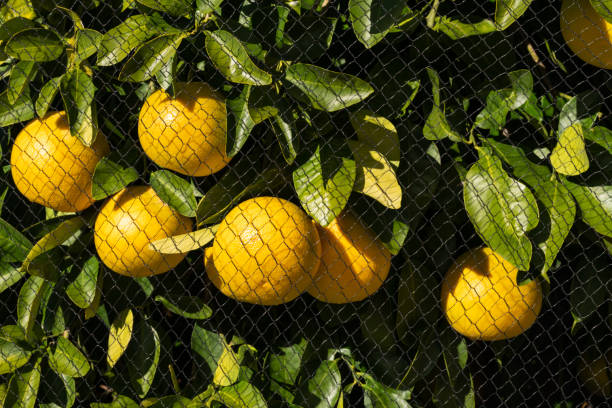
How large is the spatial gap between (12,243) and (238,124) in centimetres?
43

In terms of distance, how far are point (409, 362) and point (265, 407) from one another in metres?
0.26

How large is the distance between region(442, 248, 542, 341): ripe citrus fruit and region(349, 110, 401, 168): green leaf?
0.22 meters

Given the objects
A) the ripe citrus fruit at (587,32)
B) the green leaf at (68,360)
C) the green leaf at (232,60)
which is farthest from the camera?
the green leaf at (68,360)

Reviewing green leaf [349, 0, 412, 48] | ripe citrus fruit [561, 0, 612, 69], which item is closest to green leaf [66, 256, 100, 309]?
green leaf [349, 0, 412, 48]

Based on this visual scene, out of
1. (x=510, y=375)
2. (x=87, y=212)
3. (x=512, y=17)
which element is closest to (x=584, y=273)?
(x=510, y=375)

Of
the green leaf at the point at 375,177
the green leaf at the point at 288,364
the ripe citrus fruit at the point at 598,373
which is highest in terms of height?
the green leaf at the point at 375,177

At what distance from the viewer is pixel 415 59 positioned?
94 centimetres

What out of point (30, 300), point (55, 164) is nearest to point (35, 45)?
point (55, 164)

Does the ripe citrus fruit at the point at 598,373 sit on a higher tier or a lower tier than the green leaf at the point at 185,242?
lower

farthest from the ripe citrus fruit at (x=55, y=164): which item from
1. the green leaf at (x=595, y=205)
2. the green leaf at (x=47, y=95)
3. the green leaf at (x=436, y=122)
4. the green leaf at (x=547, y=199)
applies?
the green leaf at (x=595, y=205)

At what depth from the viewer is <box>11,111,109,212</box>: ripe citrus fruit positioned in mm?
926

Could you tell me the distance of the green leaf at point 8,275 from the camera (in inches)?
41.0

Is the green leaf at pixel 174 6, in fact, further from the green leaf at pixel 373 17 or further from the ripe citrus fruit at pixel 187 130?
the green leaf at pixel 373 17

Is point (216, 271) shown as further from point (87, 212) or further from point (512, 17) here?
point (512, 17)
